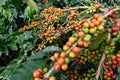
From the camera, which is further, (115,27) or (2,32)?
(2,32)

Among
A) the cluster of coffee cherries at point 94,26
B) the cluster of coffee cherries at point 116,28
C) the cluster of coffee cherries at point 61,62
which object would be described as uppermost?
the cluster of coffee cherries at point 94,26

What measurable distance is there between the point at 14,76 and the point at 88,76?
13.2 inches

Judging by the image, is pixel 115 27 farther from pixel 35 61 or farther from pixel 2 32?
pixel 2 32

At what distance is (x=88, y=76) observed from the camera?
1.31 metres

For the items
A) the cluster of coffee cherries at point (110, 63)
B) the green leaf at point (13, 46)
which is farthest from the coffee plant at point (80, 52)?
the green leaf at point (13, 46)

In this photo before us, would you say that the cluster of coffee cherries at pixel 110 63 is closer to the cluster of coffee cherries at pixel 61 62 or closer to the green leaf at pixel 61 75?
the green leaf at pixel 61 75

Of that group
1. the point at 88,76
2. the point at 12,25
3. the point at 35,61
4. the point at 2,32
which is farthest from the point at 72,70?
the point at 12,25

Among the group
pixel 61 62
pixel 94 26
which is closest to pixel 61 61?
pixel 61 62

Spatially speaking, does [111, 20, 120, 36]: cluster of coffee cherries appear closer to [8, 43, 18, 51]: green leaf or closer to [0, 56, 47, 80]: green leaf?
[0, 56, 47, 80]: green leaf

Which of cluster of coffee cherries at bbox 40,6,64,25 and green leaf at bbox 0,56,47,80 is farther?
cluster of coffee cherries at bbox 40,6,64,25

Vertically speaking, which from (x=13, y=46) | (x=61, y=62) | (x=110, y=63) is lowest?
(x=13, y=46)

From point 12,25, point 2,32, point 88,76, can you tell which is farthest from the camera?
point 12,25

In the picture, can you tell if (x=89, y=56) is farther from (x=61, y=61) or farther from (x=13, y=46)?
(x=13, y=46)

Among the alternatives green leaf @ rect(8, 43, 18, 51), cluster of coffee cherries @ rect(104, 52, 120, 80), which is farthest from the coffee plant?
green leaf @ rect(8, 43, 18, 51)
